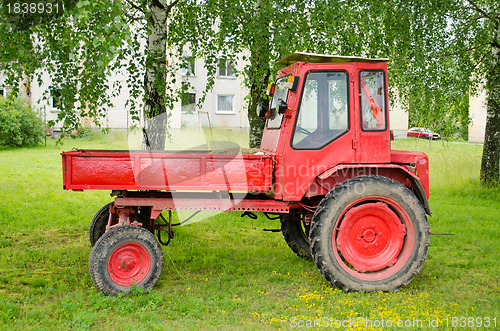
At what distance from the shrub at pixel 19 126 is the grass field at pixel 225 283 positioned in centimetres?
1304

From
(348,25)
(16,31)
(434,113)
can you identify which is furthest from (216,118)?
(16,31)

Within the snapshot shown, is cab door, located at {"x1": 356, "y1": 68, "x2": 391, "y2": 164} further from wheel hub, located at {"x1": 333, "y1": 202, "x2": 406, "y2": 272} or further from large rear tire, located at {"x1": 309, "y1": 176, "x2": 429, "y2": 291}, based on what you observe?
wheel hub, located at {"x1": 333, "y1": 202, "x2": 406, "y2": 272}

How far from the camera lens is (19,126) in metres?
21.2

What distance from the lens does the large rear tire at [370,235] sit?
5141 mm

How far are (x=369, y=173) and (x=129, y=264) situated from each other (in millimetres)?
2928

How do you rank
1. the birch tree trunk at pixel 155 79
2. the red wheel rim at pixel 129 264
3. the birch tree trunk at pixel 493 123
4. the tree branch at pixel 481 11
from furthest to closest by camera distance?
the birch tree trunk at pixel 493 123 → the tree branch at pixel 481 11 → the birch tree trunk at pixel 155 79 → the red wheel rim at pixel 129 264

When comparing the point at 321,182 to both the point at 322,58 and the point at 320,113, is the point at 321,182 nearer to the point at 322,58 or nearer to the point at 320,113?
the point at 320,113

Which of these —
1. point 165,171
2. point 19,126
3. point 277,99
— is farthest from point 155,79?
point 19,126

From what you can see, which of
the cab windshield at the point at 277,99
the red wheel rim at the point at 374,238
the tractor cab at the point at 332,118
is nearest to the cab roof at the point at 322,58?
the tractor cab at the point at 332,118

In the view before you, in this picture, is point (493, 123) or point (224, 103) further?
point (224, 103)

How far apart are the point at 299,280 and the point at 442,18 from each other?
Result: 7.41 m

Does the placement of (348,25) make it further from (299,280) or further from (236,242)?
(299,280)

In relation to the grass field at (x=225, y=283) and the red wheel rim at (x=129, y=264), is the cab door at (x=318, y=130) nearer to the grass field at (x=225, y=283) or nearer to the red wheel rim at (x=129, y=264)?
the grass field at (x=225, y=283)

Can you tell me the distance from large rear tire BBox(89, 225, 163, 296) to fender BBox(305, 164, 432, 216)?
189cm
